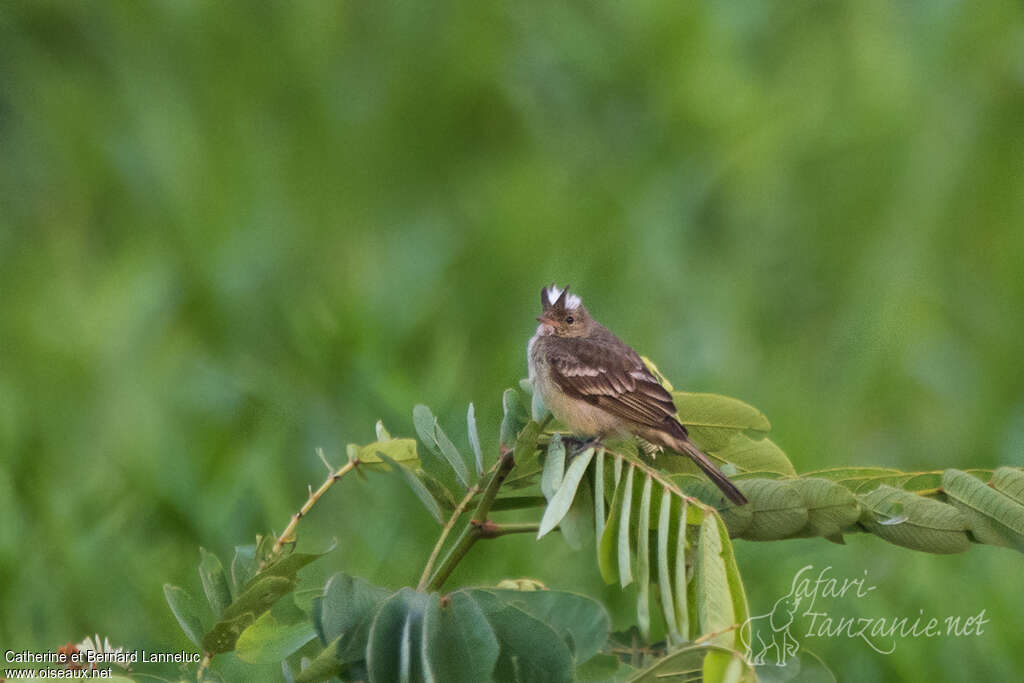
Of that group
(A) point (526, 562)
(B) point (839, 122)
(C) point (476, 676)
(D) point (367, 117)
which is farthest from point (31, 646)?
(B) point (839, 122)

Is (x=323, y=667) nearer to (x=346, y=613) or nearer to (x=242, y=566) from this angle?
(x=346, y=613)

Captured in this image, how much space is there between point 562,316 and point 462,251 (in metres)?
2.73

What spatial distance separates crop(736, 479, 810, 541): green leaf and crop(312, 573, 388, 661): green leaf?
0.52 m

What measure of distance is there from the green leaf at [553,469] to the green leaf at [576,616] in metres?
0.13

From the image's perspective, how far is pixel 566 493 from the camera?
193 cm

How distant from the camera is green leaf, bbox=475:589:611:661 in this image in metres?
1.89

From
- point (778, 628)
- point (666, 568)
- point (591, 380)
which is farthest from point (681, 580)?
point (778, 628)

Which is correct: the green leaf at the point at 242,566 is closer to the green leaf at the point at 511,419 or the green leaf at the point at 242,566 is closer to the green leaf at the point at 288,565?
the green leaf at the point at 288,565

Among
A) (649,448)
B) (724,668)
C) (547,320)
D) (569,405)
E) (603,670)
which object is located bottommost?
(603,670)

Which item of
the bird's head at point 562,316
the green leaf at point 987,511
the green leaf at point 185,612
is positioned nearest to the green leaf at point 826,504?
the green leaf at point 987,511

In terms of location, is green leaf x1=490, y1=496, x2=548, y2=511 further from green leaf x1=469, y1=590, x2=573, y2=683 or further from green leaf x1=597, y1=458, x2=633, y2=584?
green leaf x1=469, y1=590, x2=573, y2=683

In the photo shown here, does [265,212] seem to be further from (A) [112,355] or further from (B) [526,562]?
(B) [526,562]

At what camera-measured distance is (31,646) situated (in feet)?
11.1

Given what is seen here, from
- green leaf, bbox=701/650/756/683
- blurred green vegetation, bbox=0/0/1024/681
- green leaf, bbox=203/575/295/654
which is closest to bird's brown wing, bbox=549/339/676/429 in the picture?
blurred green vegetation, bbox=0/0/1024/681
